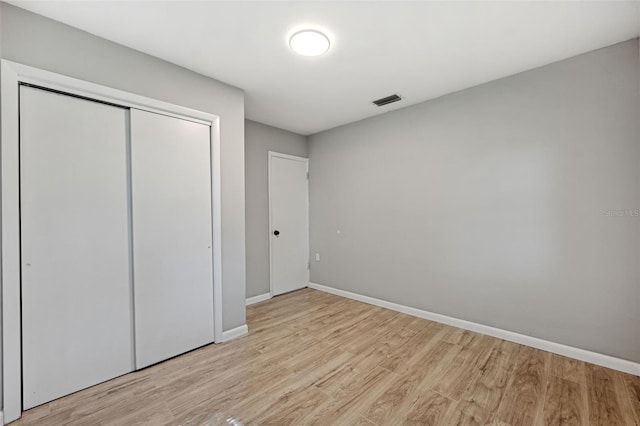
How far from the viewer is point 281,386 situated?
1899 millimetres

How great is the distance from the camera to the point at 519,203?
246 centimetres

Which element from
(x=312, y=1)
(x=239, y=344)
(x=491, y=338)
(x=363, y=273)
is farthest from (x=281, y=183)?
(x=491, y=338)

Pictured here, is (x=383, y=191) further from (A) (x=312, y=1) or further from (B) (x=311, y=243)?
(A) (x=312, y=1)

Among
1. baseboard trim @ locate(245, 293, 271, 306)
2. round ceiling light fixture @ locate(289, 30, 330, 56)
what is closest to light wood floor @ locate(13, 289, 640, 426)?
baseboard trim @ locate(245, 293, 271, 306)

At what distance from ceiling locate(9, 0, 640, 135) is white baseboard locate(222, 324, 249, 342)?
8.29ft

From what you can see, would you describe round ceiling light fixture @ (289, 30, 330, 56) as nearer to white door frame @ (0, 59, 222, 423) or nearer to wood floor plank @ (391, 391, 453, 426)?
white door frame @ (0, 59, 222, 423)

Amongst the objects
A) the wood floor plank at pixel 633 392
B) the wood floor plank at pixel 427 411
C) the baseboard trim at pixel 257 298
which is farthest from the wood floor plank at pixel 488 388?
the baseboard trim at pixel 257 298

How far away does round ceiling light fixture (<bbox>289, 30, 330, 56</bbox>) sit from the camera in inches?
74.2

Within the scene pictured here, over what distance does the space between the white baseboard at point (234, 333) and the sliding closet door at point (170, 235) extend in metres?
0.14

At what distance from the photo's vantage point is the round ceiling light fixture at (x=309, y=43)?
1.88m

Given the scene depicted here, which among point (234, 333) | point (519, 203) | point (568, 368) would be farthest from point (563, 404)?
point (234, 333)

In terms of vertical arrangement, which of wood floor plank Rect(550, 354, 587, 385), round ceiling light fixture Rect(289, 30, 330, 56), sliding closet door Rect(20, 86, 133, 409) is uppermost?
round ceiling light fixture Rect(289, 30, 330, 56)

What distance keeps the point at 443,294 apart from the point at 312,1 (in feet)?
9.93

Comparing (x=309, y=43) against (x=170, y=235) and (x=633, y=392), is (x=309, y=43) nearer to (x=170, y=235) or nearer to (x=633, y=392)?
(x=170, y=235)
